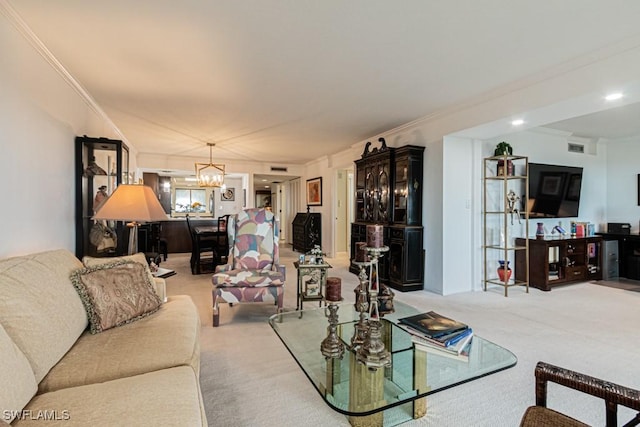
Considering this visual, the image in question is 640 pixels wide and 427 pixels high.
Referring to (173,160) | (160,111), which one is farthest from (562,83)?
(173,160)

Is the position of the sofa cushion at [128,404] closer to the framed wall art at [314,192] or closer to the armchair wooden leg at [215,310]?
the armchair wooden leg at [215,310]

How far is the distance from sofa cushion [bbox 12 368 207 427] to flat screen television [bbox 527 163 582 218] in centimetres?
496

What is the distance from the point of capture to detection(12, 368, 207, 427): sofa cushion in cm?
98

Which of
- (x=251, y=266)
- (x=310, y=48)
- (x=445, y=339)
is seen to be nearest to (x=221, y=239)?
(x=251, y=266)

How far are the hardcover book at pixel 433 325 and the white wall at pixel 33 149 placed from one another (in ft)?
8.29

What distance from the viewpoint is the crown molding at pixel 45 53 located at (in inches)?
76.3

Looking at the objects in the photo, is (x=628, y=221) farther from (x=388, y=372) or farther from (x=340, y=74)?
(x=388, y=372)

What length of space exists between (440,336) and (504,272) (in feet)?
10.3

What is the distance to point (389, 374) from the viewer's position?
1525 mm

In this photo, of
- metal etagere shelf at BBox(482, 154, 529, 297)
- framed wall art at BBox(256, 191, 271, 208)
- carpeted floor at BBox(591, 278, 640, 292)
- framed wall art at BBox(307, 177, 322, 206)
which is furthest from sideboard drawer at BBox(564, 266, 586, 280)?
framed wall art at BBox(256, 191, 271, 208)

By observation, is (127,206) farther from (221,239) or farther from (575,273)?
(575,273)

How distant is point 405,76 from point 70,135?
324 centimetres

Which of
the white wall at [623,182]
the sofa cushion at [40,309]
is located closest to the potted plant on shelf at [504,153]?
the white wall at [623,182]

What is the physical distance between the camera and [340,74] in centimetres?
286
